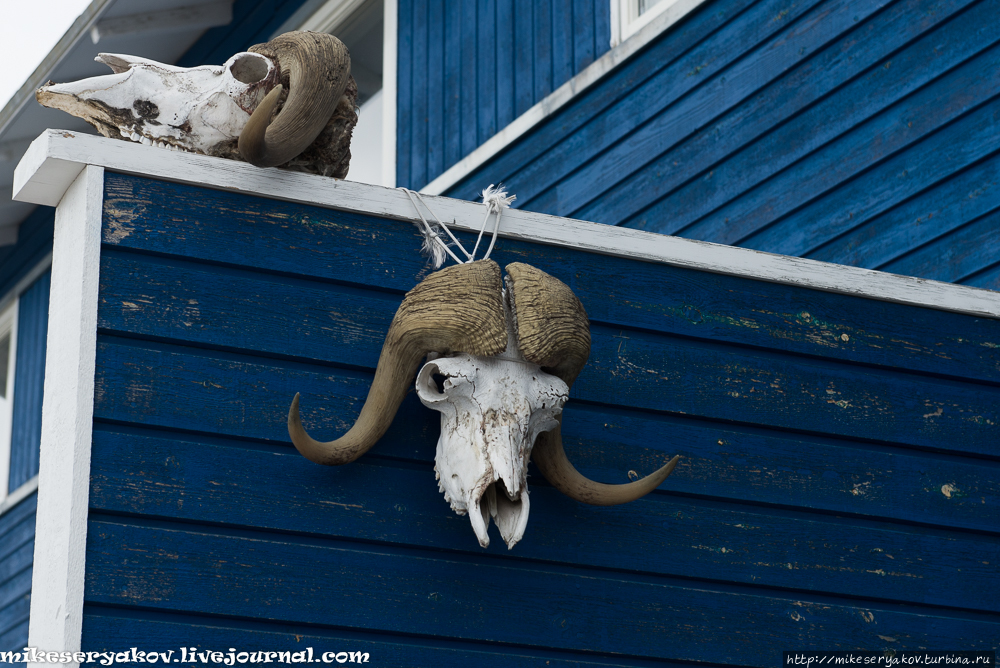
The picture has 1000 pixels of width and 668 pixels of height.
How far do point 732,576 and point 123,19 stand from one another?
605 centimetres

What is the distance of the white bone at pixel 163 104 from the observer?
3.19 meters

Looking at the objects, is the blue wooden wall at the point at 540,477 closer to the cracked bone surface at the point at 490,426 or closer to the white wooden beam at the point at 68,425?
the white wooden beam at the point at 68,425

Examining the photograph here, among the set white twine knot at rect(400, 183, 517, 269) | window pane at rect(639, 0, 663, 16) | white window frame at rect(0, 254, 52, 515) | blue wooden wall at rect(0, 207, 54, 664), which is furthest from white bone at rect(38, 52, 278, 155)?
white window frame at rect(0, 254, 52, 515)

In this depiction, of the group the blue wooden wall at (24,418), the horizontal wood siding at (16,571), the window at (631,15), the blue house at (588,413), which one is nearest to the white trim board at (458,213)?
the blue house at (588,413)

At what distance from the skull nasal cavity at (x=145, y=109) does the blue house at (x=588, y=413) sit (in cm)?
23

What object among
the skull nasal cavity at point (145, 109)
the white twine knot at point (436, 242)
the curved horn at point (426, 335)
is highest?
the skull nasal cavity at point (145, 109)

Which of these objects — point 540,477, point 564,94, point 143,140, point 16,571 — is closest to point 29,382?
point 16,571

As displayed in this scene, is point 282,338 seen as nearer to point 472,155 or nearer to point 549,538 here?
point 549,538

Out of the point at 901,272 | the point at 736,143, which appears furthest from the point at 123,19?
the point at 901,272

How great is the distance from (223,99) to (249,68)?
0.12 meters

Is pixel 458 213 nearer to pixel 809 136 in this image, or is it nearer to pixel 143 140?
pixel 143 140

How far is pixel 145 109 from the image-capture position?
3.19 m

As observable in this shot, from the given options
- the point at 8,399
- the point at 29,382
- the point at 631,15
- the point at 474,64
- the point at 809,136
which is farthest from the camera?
the point at 8,399

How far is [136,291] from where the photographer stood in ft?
9.54
